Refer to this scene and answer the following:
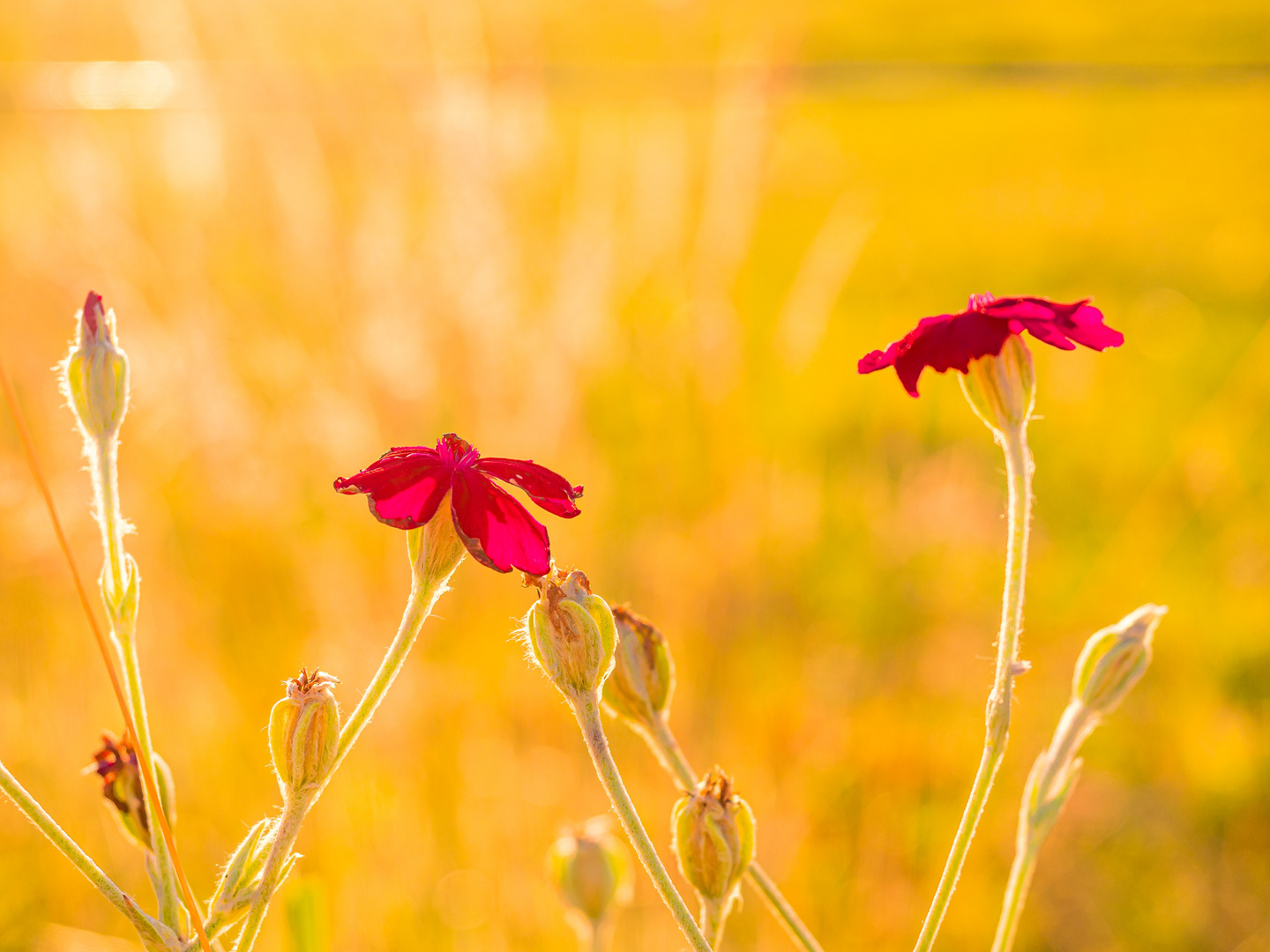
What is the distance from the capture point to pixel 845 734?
178 centimetres

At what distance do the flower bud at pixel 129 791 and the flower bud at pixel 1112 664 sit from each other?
19.8 inches

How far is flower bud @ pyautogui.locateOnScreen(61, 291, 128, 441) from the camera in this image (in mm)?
602

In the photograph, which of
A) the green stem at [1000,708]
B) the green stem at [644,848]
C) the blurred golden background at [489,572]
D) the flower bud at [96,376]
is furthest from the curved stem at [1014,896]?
the blurred golden background at [489,572]

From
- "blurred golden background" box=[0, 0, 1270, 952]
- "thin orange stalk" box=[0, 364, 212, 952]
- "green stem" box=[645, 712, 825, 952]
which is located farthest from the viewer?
"blurred golden background" box=[0, 0, 1270, 952]

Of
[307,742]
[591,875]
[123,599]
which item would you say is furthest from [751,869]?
[123,599]

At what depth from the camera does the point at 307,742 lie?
50cm

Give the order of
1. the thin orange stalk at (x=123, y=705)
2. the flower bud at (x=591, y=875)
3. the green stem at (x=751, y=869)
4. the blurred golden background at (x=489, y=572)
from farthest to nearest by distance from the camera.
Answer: the blurred golden background at (x=489, y=572), the flower bud at (x=591, y=875), the green stem at (x=751, y=869), the thin orange stalk at (x=123, y=705)

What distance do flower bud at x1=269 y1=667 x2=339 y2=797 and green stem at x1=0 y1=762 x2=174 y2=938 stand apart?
77 mm

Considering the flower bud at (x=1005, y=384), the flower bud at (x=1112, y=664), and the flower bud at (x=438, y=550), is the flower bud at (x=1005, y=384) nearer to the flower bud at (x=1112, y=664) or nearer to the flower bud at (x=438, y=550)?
the flower bud at (x=1112, y=664)

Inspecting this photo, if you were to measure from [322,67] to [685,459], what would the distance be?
0.92 metres

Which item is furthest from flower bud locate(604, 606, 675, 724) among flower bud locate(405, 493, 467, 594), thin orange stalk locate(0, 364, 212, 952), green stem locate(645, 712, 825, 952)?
thin orange stalk locate(0, 364, 212, 952)

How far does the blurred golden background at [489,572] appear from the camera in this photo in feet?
4.99

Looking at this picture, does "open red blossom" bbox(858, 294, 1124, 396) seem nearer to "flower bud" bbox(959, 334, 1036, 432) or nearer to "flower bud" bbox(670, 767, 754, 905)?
"flower bud" bbox(959, 334, 1036, 432)

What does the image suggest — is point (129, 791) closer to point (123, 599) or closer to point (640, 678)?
point (123, 599)
